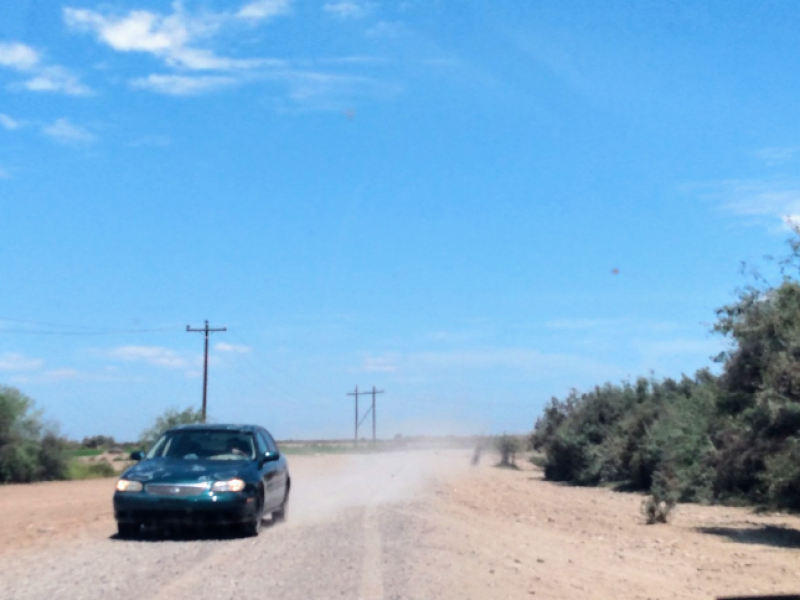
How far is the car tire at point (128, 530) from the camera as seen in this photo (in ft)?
50.5

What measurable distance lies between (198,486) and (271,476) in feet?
6.84

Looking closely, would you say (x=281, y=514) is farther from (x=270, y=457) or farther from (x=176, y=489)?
(x=176, y=489)

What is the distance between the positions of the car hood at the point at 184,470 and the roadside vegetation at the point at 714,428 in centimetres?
923

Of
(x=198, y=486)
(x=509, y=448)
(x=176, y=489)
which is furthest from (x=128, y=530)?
(x=509, y=448)

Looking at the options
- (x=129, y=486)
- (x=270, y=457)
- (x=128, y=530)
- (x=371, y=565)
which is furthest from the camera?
(x=270, y=457)

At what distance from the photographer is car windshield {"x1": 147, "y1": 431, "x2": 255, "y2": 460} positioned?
16.8 meters

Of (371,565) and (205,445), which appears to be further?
(205,445)

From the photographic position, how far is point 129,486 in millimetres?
15102

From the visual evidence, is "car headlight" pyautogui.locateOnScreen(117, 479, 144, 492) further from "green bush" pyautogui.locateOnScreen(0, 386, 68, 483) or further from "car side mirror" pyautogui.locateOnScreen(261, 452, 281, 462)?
"green bush" pyautogui.locateOnScreen(0, 386, 68, 483)

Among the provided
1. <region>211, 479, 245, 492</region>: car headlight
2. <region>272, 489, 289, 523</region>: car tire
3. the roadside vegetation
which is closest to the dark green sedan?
<region>211, 479, 245, 492</region>: car headlight

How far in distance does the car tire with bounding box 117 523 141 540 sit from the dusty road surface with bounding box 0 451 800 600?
0.24 meters

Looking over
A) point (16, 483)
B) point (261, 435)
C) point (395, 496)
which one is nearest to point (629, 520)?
point (395, 496)

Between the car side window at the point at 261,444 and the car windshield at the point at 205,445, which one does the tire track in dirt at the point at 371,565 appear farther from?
the car windshield at the point at 205,445

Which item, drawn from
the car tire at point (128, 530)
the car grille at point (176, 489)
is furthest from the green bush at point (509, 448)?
the car grille at point (176, 489)
